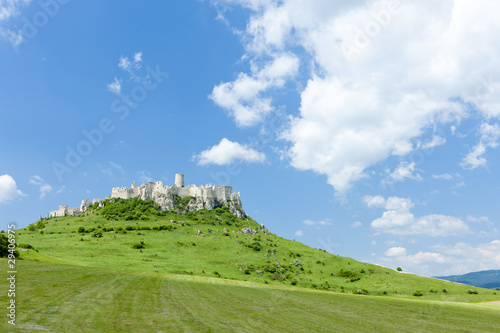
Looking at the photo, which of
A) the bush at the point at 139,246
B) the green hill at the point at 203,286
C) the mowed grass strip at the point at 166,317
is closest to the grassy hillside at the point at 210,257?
the bush at the point at 139,246

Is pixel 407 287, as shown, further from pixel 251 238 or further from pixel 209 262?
pixel 251 238

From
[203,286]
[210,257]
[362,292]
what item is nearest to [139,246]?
[210,257]

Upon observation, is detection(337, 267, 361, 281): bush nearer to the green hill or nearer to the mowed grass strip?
the green hill

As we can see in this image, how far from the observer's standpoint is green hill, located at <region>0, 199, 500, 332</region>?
23.7 m

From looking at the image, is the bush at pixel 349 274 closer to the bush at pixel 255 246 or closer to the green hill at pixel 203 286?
the green hill at pixel 203 286

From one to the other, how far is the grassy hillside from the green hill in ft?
1.47

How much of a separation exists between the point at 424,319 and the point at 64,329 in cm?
3110

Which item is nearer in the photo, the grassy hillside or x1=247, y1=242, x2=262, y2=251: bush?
the grassy hillside

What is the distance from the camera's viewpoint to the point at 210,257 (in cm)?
12300

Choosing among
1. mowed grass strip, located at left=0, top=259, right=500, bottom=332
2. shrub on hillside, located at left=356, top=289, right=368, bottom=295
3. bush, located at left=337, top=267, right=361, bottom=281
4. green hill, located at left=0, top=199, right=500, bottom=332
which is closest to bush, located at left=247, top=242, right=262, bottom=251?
green hill, located at left=0, top=199, right=500, bottom=332

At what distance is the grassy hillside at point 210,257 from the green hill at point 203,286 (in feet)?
1.47

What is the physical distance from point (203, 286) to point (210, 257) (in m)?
72.7

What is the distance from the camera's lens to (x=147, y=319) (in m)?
22.0

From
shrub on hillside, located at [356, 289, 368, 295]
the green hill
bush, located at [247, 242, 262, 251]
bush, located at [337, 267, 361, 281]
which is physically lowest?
shrub on hillside, located at [356, 289, 368, 295]
